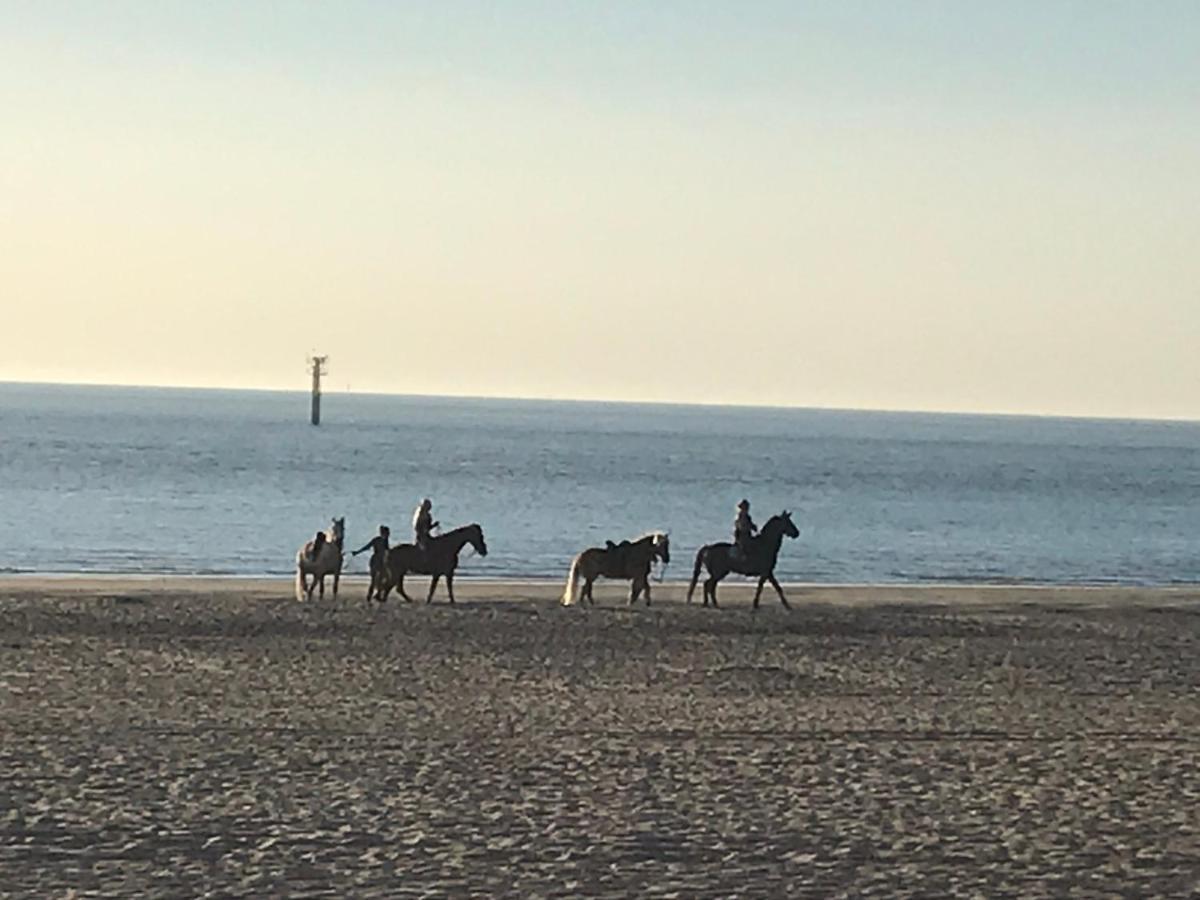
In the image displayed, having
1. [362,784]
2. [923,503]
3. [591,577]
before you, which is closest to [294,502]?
[923,503]

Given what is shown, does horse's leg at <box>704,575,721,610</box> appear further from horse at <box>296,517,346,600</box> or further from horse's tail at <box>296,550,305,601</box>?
horse's tail at <box>296,550,305,601</box>

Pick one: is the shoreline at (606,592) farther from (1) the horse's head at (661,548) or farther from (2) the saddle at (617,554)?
(1) the horse's head at (661,548)

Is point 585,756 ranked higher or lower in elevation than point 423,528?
lower

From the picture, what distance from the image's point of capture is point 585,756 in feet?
51.0

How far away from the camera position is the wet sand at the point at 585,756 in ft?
37.9

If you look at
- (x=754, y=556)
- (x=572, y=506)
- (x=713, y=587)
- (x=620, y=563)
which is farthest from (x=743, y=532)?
(x=572, y=506)

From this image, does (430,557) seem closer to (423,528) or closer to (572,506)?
(423,528)

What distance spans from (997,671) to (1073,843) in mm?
10072

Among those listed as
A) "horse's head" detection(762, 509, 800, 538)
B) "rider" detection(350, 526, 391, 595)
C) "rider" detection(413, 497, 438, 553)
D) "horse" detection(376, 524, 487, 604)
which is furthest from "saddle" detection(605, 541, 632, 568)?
"rider" detection(350, 526, 391, 595)

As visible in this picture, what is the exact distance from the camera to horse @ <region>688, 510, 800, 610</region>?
29250mm

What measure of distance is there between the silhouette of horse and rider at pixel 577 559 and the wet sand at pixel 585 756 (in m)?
2.08

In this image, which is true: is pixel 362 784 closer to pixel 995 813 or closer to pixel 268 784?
pixel 268 784

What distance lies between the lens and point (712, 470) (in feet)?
423

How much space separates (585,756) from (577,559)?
14.5 meters
